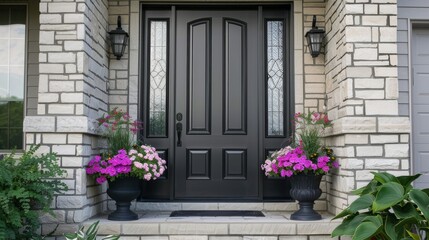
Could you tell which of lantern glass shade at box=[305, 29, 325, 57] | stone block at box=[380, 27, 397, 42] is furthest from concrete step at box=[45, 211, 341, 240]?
lantern glass shade at box=[305, 29, 325, 57]

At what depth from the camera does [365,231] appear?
329 cm

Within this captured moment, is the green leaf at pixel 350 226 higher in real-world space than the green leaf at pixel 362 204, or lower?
lower

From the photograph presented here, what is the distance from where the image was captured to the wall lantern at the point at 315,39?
485 centimetres

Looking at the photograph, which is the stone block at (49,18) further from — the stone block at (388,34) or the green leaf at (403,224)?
the green leaf at (403,224)

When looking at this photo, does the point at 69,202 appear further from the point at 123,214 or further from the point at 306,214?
the point at 306,214

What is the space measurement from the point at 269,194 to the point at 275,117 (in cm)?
80

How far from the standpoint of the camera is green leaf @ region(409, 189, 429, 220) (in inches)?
129

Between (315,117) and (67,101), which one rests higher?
(67,101)

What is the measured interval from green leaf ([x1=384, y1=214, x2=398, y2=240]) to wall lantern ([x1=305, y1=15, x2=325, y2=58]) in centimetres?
194

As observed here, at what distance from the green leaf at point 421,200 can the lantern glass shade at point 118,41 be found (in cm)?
300

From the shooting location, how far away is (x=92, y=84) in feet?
14.5

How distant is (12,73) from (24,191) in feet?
6.35

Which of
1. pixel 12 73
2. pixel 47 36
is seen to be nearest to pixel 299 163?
pixel 47 36

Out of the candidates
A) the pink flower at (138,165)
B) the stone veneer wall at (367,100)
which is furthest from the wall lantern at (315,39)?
the pink flower at (138,165)
